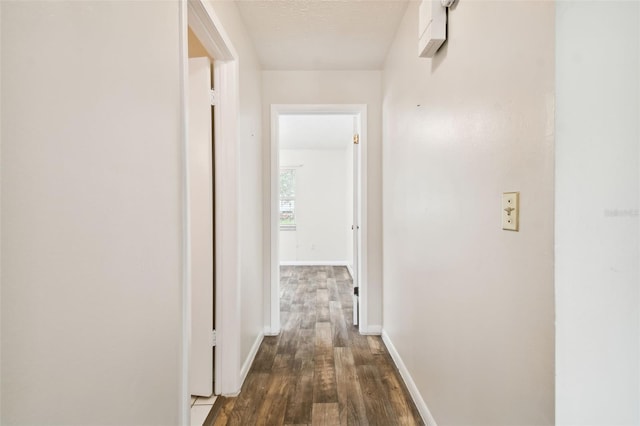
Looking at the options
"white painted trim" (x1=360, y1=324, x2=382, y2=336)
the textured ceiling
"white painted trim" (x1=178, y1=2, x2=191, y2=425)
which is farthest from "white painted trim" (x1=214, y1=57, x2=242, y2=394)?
"white painted trim" (x1=360, y1=324, x2=382, y2=336)

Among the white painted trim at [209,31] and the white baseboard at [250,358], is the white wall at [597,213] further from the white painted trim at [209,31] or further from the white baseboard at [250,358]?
the white baseboard at [250,358]

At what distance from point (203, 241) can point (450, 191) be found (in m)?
1.34

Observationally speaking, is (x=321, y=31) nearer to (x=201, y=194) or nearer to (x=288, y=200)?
(x=201, y=194)

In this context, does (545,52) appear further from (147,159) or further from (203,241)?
(203,241)

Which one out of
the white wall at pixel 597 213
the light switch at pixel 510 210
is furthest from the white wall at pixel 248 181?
the white wall at pixel 597 213

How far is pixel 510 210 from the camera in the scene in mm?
877

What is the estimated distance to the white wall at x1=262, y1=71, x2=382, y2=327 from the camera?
279cm

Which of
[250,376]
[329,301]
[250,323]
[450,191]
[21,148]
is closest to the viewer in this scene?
[21,148]

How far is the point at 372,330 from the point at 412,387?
0.97 meters

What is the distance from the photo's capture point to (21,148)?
0.53 metres

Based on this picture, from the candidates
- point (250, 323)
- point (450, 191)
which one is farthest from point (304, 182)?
point (450, 191)

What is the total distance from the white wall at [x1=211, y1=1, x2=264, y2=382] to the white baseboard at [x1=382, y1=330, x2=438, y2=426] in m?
1.05

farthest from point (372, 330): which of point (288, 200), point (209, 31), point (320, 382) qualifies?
point (288, 200)

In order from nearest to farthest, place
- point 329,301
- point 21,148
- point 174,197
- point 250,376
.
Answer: point 21,148 < point 174,197 < point 250,376 < point 329,301
